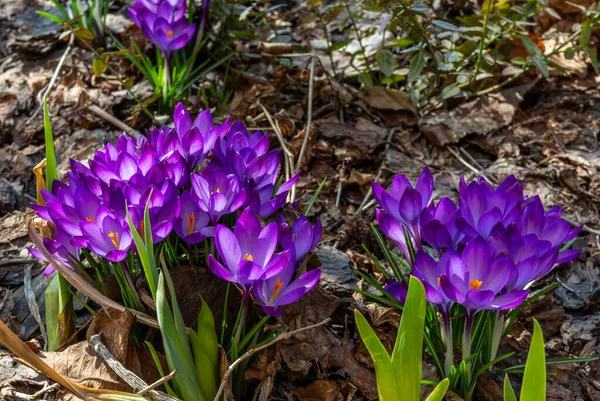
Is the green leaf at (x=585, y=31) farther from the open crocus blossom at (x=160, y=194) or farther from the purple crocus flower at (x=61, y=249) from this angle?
the purple crocus flower at (x=61, y=249)

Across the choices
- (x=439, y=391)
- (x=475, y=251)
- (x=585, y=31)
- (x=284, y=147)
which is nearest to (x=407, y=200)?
(x=475, y=251)

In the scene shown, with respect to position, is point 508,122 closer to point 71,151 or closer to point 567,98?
point 567,98

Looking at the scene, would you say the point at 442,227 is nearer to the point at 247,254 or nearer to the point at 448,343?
the point at 448,343

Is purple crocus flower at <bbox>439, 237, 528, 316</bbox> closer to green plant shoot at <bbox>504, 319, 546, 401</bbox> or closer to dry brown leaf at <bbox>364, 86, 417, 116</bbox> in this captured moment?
green plant shoot at <bbox>504, 319, 546, 401</bbox>

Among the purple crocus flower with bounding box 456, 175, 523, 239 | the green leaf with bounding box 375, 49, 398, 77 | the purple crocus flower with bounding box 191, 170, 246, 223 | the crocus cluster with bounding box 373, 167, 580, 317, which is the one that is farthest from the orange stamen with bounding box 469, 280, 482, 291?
the green leaf with bounding box 375, 49, 398, 77

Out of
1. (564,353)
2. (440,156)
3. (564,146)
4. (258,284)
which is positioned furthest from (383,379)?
(564,146)

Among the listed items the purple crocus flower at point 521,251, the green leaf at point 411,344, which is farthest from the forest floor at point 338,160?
the purple crocus flower at point 521,251
